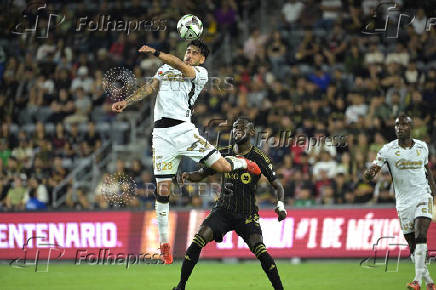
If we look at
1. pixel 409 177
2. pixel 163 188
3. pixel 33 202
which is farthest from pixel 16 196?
pixel 409 177

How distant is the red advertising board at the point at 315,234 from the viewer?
56.3 ft

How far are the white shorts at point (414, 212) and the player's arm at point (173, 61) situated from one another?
4.03 m

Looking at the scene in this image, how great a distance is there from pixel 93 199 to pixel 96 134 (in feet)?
7.71

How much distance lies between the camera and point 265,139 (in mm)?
19250

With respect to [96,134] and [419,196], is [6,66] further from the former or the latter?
[419,196]

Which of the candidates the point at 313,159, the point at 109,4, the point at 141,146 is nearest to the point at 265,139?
the point at 313,159

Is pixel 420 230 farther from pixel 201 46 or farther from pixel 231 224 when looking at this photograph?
pixel 201 46

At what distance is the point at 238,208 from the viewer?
35.3 ft

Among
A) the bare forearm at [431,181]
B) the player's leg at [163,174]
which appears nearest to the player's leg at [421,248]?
the bare forearm at [431,181]

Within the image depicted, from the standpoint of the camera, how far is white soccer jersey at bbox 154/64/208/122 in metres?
10.6

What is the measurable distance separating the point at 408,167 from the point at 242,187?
2778mm

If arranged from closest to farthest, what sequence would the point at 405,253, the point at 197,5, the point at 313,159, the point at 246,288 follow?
the point at 246,288
the point at 405,253
the point at 313,159
the point at 197,5

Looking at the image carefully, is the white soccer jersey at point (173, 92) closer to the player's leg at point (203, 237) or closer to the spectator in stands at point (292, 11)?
the player's leg at point (203, 237)

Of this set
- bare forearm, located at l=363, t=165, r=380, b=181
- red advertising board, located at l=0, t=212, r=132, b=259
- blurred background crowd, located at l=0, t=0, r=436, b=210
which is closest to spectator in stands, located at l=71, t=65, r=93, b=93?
blurred background crowd, located at l=0, t=0, r=436, b=210
